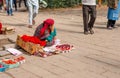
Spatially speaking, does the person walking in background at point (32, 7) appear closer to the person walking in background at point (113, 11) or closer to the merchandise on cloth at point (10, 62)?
the person walking in background at point (113, 11)

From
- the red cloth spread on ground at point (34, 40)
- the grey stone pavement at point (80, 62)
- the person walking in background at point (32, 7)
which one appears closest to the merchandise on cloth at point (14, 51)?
the grey stone pavement at point (80, 62)

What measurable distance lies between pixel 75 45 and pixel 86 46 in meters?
0.31

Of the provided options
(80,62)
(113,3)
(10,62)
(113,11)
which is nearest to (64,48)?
(80,62)

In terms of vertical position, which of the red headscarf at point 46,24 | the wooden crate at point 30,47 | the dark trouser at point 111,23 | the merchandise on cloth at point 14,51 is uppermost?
the red headscarf at point 46,24

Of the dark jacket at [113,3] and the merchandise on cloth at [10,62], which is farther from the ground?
the dark jacket at [113,3]

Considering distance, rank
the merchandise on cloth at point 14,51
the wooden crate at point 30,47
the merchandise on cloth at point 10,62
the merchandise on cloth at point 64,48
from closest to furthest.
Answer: the merchandise on cloth at point 10,62, the wooden crate at point 30,47, the merchandise on cloth at point 14,51, the merchandise on cloth at point 64,48

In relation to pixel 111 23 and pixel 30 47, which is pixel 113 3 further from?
pixel 30 47

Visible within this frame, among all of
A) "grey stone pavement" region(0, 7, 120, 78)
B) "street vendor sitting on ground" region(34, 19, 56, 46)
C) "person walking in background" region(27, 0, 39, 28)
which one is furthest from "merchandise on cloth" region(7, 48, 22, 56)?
"person walking in background" region(27, 0, 39, 28)

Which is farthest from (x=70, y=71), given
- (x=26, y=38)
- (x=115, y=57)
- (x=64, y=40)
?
(x=64, y=40)

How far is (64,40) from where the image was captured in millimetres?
8742

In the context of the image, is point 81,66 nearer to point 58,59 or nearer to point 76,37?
point 58,59

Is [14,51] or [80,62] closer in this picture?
[80,62]

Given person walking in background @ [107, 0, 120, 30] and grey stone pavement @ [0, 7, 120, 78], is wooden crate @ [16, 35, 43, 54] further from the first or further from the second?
person walking in background @ [107, 0, 120, 30]

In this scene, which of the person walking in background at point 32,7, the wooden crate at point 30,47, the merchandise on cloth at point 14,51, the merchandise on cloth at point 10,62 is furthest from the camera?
the person walking in background at point 32,7
